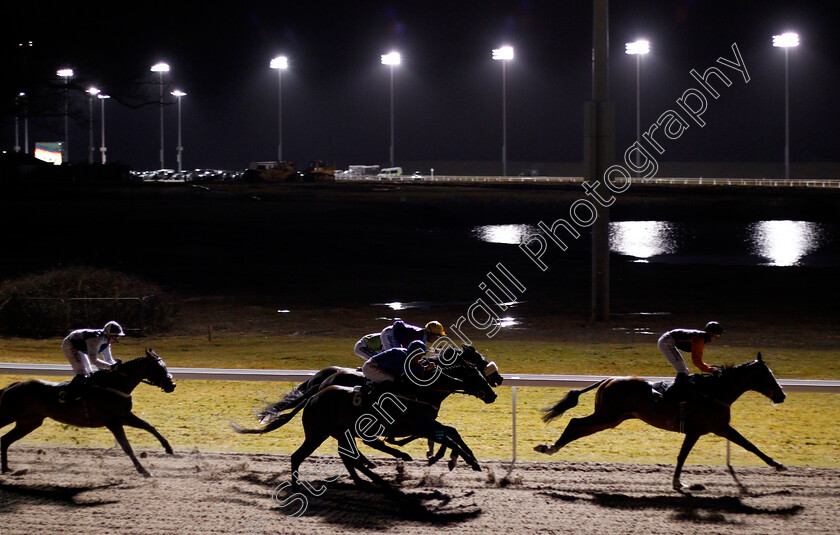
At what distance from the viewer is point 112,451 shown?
26.9ft

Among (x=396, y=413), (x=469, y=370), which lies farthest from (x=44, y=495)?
(x=469, y=370)

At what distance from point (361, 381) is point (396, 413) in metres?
0.52

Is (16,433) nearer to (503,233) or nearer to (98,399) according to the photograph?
(98,399)

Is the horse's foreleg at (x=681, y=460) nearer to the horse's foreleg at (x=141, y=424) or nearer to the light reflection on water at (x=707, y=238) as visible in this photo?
the horse's foreleg at (x=141, y=424)

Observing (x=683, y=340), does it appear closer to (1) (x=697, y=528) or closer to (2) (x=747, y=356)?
(1) (x=697, y=528)

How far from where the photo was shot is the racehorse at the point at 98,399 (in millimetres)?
7359

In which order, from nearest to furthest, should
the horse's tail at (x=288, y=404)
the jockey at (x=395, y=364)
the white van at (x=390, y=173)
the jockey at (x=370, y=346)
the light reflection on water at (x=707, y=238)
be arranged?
the jockey at (x=395, y=364) → the horse's tail at (x=288, y=404) → the jockey at (x=370, y=346) → the light reflection on water at (x=707, y=238) → the white van at (x=390, y=173)

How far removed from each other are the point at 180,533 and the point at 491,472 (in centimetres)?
241

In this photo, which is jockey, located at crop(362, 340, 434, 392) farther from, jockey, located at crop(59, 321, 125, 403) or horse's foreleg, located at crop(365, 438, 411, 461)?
jockey, located at crop(59, 321, 125, 403)

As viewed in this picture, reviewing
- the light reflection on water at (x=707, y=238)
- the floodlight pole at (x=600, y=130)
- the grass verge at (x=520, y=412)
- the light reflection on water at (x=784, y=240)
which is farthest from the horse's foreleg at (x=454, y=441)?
the light reflection on water at (x=784, y=240)

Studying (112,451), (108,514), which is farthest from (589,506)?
(112,451)

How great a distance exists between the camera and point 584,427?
23.7 feet

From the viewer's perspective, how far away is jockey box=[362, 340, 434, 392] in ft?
23.3

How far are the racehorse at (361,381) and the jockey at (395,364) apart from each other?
0.10m
